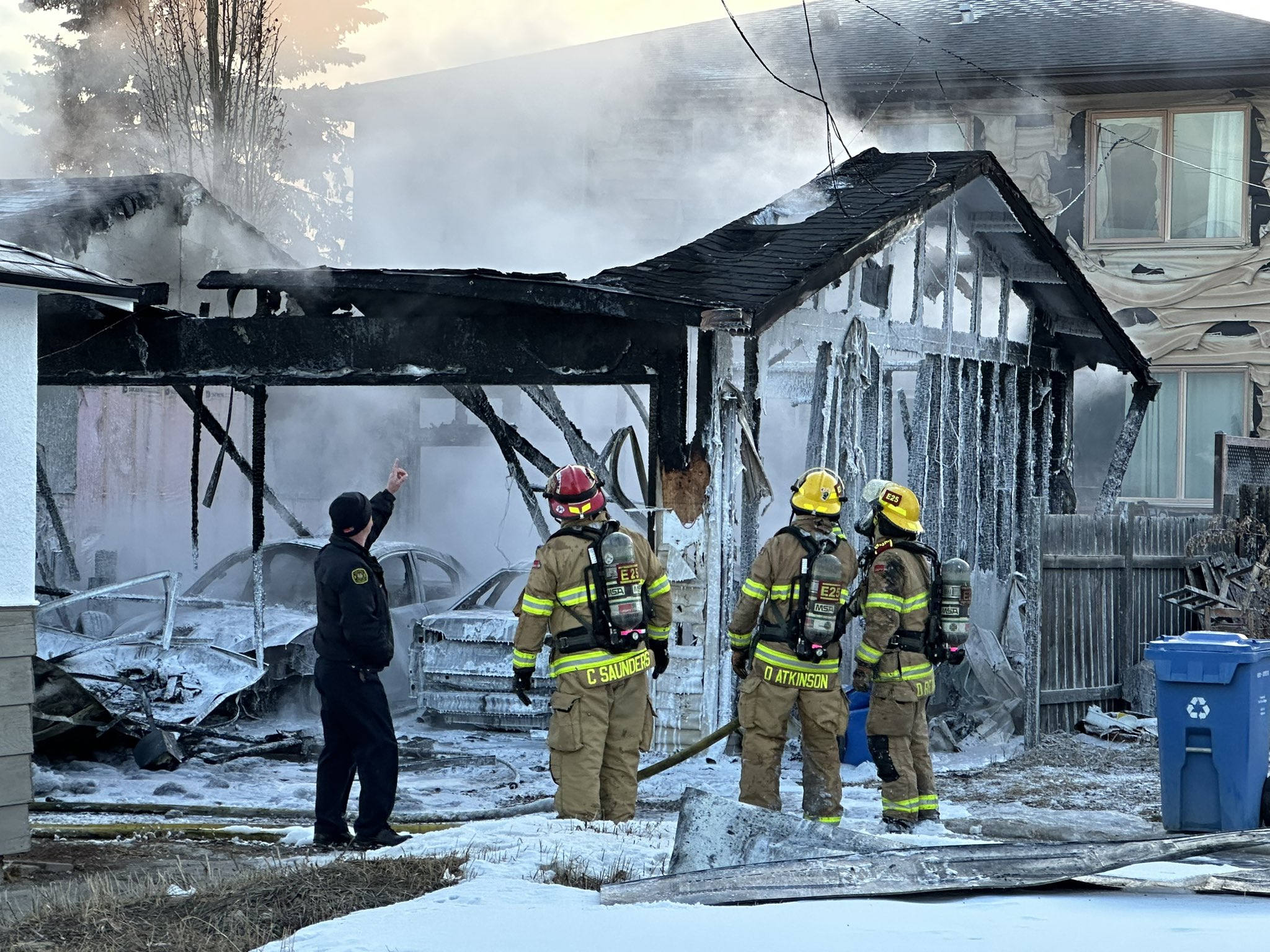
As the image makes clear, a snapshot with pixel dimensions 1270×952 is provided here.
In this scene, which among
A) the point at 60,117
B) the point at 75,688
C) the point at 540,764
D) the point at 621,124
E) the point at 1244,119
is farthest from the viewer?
the point at 60,117

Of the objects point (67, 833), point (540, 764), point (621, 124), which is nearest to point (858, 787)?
point (540, 764)

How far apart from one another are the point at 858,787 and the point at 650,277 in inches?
147

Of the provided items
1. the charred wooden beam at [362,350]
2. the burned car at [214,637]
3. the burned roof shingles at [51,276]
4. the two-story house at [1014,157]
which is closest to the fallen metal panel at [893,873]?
the burned roof shingles at [51,276]

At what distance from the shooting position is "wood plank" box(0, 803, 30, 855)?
23.6 feet

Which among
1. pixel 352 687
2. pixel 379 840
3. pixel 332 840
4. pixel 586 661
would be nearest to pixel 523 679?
pixel 586 661

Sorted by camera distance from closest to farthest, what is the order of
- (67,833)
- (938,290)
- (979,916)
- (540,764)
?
(979,916) → (67,833) → (540,764) → (938,290)

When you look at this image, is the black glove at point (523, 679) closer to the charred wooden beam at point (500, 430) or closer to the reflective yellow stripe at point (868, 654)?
the reflective yellow stripe at point (868, 654)

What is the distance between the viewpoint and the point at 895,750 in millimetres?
8500

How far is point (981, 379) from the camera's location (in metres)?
14.6

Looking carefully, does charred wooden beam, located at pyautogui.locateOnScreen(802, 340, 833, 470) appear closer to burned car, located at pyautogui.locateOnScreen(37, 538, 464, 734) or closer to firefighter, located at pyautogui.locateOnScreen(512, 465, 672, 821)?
burned car, located at pyautogui.locateOnScreen(37, 538, 464, 734)

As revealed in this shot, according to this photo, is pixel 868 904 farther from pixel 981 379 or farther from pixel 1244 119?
pixel 1244 119

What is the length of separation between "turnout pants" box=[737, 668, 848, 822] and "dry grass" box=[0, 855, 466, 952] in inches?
96.5

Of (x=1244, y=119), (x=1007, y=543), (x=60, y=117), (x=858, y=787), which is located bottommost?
(x=858, y=787)

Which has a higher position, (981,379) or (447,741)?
(981,379)
